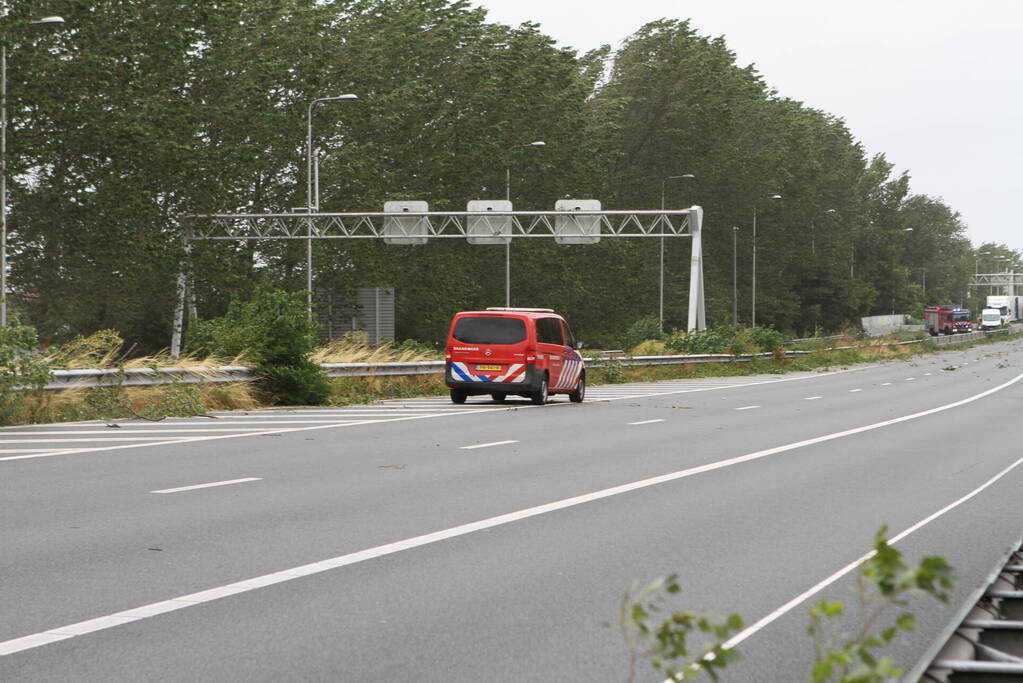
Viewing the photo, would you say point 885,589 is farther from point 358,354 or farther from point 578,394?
point 358,354

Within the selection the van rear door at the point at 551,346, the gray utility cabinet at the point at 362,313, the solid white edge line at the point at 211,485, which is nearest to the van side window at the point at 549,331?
the van rear door at the point at 551,346

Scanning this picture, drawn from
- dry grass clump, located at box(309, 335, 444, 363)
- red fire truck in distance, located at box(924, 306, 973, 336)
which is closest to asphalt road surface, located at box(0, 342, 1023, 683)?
dry grass clump, located at box(309, 335, 444, 363)

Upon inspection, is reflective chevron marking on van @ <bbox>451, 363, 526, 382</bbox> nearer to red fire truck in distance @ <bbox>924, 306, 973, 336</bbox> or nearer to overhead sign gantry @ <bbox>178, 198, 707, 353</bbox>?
overhead sign gantry @ <bbox>178, 198, 707, 353</bbox>

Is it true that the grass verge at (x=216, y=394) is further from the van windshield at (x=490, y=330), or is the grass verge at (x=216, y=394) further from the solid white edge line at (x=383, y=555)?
the solid white edge line at (x=383, y=555)

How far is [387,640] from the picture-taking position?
6.12 metres

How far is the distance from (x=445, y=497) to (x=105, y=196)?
32888mm

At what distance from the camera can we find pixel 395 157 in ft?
196

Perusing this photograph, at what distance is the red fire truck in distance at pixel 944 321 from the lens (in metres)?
125

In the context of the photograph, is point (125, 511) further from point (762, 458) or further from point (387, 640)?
point (762, 458)

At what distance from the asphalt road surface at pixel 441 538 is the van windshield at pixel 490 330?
615cm

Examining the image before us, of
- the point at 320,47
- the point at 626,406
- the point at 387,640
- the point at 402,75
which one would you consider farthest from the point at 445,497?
the point at 402,75

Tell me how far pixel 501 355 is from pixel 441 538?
16.7m

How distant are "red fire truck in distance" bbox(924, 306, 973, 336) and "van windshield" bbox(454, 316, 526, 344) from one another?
105 metres

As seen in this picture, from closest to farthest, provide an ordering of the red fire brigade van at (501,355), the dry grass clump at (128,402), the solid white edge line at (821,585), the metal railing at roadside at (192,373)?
the solid white edge line at (821,585), the dry grass clump at (128,402), the metal railing at roadside at (192,373), the red fire brigade van at (501,355)
